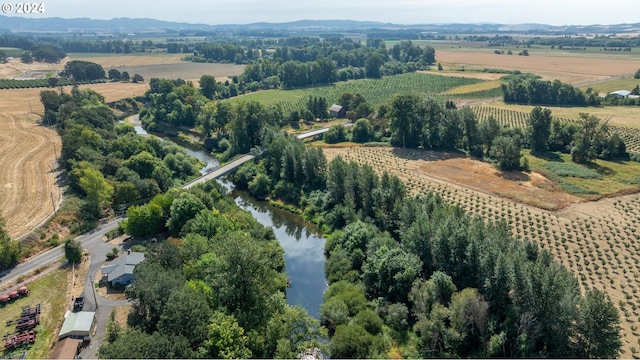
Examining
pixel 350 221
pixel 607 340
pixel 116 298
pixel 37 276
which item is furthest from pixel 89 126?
pixel 607 340

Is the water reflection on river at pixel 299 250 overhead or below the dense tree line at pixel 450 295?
below

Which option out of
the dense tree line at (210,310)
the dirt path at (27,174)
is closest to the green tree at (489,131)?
the dense tree line at (210,310)

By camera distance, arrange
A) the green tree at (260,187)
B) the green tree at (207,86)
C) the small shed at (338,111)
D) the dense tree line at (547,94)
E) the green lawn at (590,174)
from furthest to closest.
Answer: the green tree at (207,86) → the dense tree line at (547,94) → the small shed at (338,111) → the green tree at (260,187) → the green lawn at (590,174)

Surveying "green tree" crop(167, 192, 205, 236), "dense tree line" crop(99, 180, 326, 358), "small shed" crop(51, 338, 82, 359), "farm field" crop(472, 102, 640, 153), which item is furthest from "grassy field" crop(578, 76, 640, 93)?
"small shed" crop(51, 338, 82, 359)

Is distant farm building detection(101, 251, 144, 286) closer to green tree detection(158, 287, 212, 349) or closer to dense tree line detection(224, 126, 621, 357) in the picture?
green tree detection(158, 287, 212, 349)

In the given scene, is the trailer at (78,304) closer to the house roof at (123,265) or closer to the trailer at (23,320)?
the trailer at (23,320)

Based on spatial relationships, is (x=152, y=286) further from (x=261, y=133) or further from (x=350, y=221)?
(x=261, y=133)
